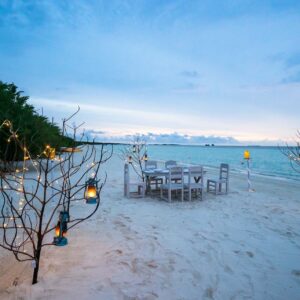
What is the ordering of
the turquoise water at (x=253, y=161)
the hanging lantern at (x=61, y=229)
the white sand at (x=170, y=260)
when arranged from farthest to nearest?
the turquoise water at (x=253, y=161) → the hanging lantern at (x=61, y=229) → the white sand at (x=170, y=260)

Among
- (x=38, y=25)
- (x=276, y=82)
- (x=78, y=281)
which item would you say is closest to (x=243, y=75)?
(x=276, y=82)

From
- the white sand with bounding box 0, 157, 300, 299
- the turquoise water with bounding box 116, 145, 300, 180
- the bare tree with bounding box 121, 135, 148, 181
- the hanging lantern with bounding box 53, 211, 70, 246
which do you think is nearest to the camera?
the white sand with bounding box 0, 157, 300, 299

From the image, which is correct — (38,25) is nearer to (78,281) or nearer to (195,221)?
(195,221)

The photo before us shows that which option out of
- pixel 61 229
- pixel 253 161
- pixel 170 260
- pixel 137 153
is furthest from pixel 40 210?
pixel 253 161

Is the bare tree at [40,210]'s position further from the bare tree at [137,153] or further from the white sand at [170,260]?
the bare tree at [137,153]

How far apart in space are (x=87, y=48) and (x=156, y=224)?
987 cm

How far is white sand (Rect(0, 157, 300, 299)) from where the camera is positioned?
2959 millimetres

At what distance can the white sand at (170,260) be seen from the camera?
2.96 m

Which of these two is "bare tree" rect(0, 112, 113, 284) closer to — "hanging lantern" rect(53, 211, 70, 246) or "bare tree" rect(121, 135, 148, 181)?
"hanging lantern" rect(53, 211, 70, 246)

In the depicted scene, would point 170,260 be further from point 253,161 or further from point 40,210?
point 253,161

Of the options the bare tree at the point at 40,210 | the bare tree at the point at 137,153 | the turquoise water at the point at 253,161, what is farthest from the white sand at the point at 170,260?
the turquoise water at the point at 253,161

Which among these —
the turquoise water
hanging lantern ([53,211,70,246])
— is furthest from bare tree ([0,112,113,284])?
the turquoise water

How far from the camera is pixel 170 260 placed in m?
3.74

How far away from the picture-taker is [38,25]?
11195 mm
